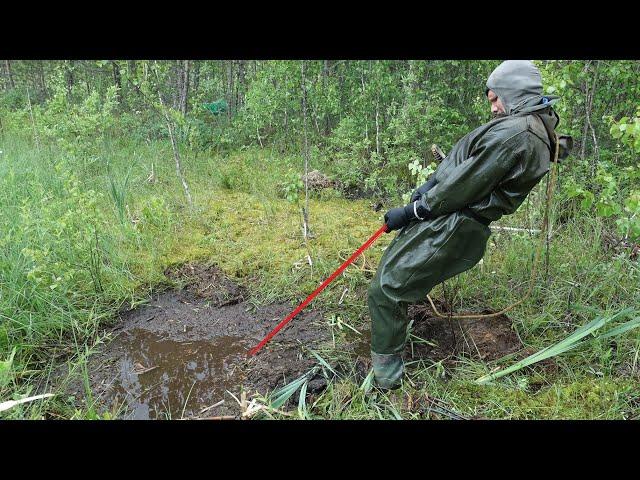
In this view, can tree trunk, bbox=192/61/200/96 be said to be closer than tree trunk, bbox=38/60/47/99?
Yes

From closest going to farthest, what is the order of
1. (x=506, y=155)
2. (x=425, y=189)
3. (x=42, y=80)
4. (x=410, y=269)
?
(x=506, y=155) < (x=410, y=269) < (x=425, y=189) < (x=42, y=80)

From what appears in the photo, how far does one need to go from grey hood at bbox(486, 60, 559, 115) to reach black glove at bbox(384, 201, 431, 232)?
0.74m

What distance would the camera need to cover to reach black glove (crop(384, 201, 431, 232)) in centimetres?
261

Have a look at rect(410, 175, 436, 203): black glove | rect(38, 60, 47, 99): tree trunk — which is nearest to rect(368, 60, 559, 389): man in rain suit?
rect(410, 175, 436, 203): black glove

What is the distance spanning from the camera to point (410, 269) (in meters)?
2.63

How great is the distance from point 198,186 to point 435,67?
11.9ft

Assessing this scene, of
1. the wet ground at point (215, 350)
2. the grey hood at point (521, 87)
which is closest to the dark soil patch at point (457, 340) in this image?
the wet ground at point (215, 350)

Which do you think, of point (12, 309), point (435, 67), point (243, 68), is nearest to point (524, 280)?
point (435, 67)

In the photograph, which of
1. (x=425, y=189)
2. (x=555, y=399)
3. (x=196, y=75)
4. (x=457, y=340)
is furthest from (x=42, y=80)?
(x=555, y=399)

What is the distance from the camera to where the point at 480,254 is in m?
2.69

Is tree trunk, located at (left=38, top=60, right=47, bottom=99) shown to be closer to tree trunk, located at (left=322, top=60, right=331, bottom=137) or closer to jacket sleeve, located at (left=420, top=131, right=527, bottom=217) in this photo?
tree trunk, located at (left=322, top=60, right=331, bottom=137)

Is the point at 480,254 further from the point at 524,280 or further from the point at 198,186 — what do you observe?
the point at 198,186

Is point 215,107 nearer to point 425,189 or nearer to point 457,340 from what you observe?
point 425,189

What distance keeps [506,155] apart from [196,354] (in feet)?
8.34
